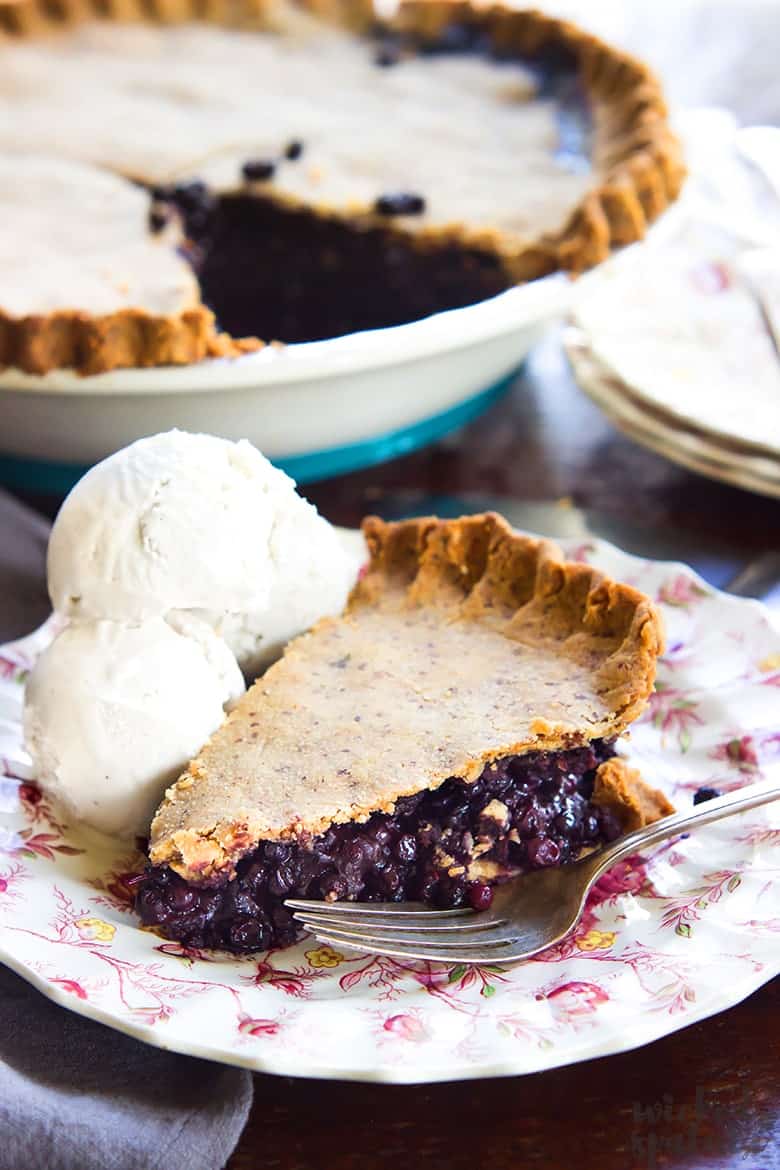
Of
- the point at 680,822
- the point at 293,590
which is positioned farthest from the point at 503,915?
the point at 293,590

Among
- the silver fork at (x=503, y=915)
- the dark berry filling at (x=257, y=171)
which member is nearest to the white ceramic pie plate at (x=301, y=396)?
the dark berry filling at (x=257, y=171)

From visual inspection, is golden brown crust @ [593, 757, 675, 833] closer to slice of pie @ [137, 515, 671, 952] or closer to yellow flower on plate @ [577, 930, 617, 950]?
slice of pie @ [137, 515, 671, 952]

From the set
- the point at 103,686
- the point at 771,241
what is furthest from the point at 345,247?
the point at 103,686

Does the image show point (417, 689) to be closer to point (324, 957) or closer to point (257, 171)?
point (324, 957)

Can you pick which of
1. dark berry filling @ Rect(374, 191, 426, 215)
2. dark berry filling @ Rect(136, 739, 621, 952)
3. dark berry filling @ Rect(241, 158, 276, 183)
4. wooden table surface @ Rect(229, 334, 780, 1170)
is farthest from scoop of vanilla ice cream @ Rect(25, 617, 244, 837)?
dark berry filling @ Rect(241, 158, 276, 183)

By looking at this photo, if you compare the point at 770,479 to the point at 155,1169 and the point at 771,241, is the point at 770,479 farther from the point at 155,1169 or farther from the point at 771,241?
the point at 155,1169

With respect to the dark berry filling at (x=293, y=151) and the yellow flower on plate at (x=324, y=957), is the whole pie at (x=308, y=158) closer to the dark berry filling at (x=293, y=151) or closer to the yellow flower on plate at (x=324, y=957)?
the dark berry filling at (x=293, y=151)
